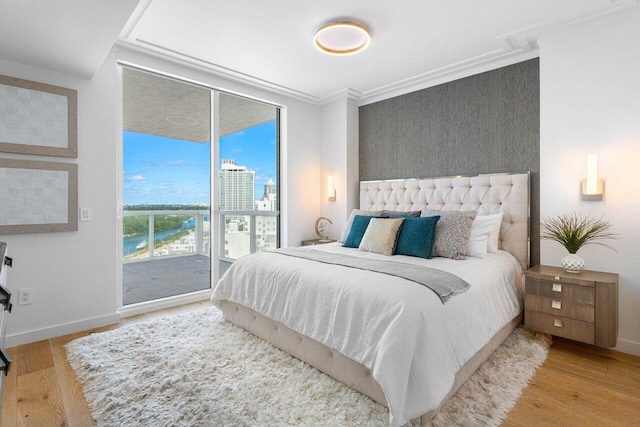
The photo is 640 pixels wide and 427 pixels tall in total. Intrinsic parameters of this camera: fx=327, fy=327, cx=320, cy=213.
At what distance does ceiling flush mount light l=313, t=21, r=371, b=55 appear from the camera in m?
2.72

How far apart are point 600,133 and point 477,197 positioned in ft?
3.63

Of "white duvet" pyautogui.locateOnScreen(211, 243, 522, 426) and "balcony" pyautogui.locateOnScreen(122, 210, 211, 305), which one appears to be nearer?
"white duvet" pyautogui.locateOnScreen(211, 243, 522, 426)

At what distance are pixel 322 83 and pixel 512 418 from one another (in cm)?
378

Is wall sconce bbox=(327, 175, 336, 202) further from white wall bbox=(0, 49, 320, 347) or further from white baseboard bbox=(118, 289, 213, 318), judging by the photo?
white wall bbox=(0, 49, 320, 347)

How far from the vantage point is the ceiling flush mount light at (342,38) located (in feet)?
8.92

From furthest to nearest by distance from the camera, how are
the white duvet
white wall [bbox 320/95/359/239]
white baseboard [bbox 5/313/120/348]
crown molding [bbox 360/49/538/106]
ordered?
white wall [bbox 320/95/359/239] < crown molding [bbox 360/49/538/106] < white baseboard [bbox 5/313/120/348] < the white duvet

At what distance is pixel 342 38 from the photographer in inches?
113

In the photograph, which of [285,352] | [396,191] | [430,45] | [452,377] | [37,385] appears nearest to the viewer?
[452,377]

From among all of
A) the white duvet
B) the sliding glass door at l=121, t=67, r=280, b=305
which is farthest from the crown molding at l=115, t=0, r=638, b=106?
the white duvet

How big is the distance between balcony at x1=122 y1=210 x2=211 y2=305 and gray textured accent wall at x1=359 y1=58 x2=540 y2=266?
7.90 feet

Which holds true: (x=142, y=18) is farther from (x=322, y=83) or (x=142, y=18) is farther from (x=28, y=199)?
(x=322, y=83)

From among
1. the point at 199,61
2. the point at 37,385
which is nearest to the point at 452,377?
the point at 37,385

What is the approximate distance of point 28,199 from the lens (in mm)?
2654

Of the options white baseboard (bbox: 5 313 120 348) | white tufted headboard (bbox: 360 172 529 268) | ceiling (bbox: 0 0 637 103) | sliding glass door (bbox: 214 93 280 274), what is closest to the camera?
ceiling (bbox: 0 0 637 103)
